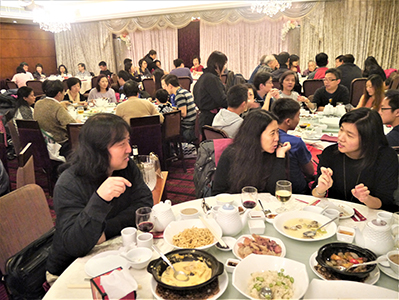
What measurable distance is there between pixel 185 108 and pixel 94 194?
3.48 metres

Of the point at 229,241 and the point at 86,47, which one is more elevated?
the point at 86,47

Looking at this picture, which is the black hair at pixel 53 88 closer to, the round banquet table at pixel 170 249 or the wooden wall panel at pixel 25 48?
the round banquet table at pixel 170 249

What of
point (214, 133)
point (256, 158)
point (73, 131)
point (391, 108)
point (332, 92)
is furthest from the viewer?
point (332, 92)

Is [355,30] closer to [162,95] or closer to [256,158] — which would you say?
[162,95]

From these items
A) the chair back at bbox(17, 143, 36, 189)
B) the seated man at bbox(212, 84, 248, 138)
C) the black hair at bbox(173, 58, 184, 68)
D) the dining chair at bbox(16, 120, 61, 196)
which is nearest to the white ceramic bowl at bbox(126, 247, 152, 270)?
the chair back at bbox(17, 143, 36, 189)

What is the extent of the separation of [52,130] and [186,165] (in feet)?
6.35

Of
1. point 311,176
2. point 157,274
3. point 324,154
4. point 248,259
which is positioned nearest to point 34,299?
point 157,274

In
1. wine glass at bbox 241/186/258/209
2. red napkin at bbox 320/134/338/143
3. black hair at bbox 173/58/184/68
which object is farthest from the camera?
black hair at bbox 173/58/184/68

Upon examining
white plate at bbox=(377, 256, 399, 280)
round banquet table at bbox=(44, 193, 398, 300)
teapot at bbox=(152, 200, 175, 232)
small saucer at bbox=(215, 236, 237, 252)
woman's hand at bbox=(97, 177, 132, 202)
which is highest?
woman's hand at bbox=(97, 177, 132, 202)

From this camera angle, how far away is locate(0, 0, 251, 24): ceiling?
29.0 ft

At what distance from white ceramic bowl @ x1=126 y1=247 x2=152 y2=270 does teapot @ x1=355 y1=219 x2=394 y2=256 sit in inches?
34.5

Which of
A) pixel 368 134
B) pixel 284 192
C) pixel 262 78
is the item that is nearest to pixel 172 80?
pixel 262 78

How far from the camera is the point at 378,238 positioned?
1275 millimetres

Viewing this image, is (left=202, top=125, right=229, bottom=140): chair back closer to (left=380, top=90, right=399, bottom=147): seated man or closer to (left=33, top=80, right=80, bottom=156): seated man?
(left=380, top=90, right=399, bottom=147): seated man
